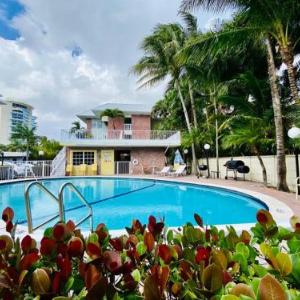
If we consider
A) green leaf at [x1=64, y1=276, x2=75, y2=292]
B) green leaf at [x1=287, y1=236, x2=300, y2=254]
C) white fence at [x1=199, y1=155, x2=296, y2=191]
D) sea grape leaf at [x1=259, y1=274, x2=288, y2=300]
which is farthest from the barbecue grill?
sea grape leaf at [x1=259, y1=274, x2=288, y2=300]

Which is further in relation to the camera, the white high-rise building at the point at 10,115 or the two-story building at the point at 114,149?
the white high-rise building at the point at 10,115

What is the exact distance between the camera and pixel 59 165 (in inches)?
902

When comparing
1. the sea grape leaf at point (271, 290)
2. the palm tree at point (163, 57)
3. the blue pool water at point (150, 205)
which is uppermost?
the palm tree at point (163, 57)

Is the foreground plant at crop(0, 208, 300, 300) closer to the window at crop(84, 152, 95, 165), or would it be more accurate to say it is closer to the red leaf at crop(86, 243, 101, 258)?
the red leaf at crop(86, 243, 101, 258)

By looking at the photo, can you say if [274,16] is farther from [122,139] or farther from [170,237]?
[122,139]

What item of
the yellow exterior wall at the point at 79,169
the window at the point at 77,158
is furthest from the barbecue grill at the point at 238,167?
the window at the point at 77,158

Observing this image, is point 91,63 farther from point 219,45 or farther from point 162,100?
point 219,45

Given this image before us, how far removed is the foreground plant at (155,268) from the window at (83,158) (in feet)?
77.2

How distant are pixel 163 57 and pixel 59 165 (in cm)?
1228

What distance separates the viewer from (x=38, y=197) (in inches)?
516

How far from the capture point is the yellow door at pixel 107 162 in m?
25.0

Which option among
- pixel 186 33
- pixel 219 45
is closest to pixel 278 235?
pixel 219 45

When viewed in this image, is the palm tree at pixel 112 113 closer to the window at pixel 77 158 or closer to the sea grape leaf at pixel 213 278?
the window at pixel 77 158

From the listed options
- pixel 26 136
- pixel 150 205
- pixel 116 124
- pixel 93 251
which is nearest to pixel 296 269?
pixel 93 251
